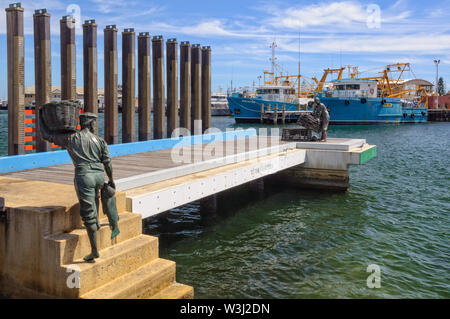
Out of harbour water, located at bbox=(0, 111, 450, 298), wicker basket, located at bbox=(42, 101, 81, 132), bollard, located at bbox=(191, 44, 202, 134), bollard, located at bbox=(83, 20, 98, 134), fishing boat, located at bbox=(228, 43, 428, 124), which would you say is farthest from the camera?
fishing boat, located at bbox=(228, 43, 428, 124)

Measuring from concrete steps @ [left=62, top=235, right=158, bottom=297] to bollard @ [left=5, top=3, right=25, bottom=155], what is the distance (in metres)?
5.77

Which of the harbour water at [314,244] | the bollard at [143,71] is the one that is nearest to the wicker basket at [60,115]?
the harbour water at [314,244]

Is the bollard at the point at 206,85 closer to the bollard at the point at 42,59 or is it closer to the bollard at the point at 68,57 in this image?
the bollard at the point at 68,57

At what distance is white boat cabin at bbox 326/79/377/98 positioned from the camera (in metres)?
68.6

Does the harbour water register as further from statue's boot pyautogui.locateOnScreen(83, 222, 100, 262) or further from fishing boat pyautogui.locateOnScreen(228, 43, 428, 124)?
fishing boat pyautogui.locateOnScreen(228, 43, 428, 124)

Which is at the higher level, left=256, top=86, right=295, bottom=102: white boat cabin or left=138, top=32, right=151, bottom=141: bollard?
left=256, top=86, right=295, bottom=102: white boat cabin

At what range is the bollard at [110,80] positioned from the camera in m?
12.4

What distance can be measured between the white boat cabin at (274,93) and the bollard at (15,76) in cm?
6538

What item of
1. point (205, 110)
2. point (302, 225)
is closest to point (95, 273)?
→ point (302, 225)

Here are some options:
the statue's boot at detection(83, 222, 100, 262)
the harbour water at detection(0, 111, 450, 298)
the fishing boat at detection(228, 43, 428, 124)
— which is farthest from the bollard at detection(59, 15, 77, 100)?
the fishing boat at detection(228, 43, 428, 124)
